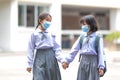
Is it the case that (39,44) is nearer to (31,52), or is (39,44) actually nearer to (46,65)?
(31,52)

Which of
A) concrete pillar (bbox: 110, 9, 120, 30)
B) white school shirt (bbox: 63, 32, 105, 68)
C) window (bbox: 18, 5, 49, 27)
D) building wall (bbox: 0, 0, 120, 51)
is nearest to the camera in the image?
white school shirt (bbox: 63, 32, 105, 68)

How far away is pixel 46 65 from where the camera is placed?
25.1 feet

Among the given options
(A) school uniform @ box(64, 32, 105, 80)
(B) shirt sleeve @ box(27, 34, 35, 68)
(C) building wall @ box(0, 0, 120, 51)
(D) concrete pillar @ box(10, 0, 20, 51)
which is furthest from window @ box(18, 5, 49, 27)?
(A) school uniform @ box(64, 32, 105, 80)

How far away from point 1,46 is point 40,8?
15.6 ft

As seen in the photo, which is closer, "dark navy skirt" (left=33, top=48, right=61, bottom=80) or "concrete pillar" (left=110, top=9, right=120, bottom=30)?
"dark navy skirt" (left=33, top=48, right=61, bottom=80)

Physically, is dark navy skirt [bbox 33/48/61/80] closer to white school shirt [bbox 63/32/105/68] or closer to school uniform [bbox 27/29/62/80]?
school uniform [bbox 27/29/62/80]

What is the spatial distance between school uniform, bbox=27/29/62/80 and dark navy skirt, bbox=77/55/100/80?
46 cm

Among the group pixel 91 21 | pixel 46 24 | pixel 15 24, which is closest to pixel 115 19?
pixel 15 24

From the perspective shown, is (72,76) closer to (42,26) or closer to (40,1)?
(42,26)

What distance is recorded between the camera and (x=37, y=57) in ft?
25.3

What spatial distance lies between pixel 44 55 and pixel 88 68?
32.8 inches

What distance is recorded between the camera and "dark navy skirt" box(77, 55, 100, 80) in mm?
7328

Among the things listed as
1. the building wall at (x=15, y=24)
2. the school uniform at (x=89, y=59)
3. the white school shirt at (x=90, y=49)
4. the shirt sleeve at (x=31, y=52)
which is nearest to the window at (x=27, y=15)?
the building wall at (x=15, y=24)

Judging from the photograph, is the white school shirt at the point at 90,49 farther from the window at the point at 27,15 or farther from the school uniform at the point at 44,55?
the window at the point at 27,15
